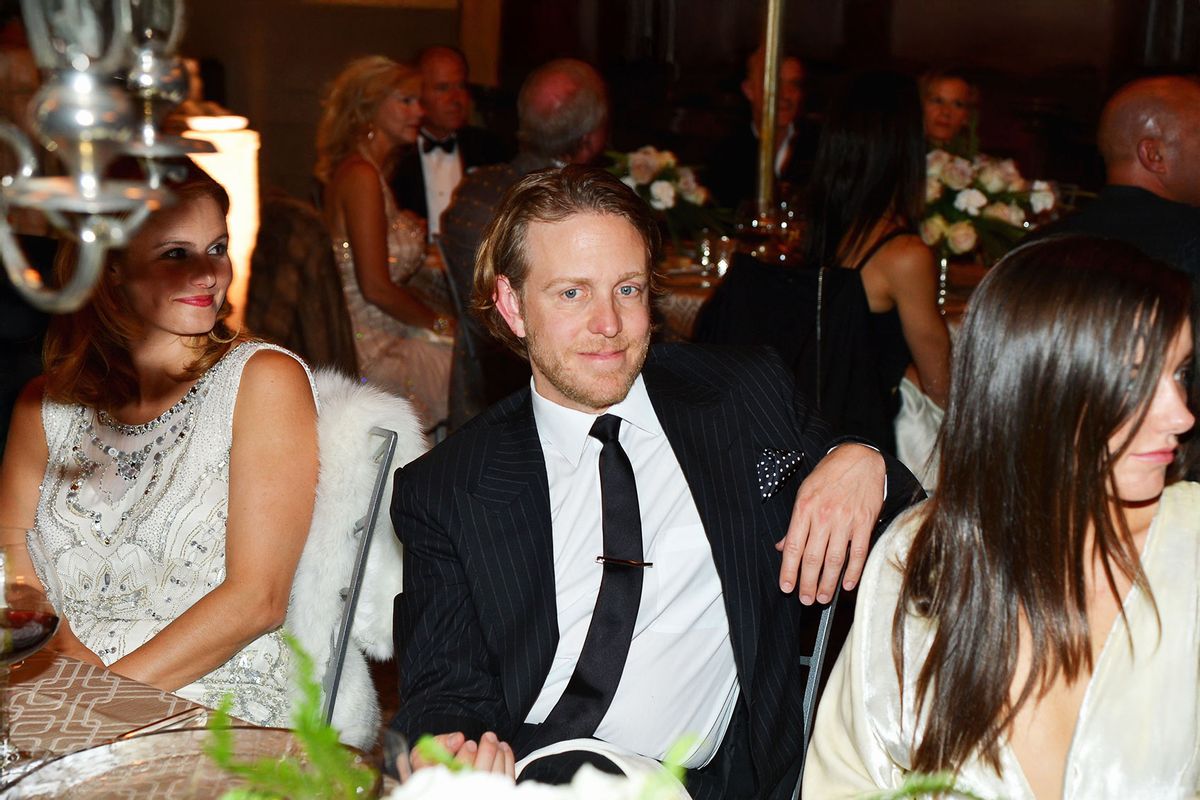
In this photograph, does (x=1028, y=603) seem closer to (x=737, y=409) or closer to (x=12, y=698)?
(x=737, y=409)

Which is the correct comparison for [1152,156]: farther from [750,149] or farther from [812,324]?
[750,149]

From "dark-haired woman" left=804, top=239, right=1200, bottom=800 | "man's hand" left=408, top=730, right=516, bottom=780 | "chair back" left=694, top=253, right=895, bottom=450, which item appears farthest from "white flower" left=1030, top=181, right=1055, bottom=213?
"man's hand" left=408, top=730, right=516, bottom=780

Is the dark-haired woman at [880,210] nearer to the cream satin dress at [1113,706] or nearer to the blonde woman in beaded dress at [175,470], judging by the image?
the blonde woman in beaded dress at [175,470]

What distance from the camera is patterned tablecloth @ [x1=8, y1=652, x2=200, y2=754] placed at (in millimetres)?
1618

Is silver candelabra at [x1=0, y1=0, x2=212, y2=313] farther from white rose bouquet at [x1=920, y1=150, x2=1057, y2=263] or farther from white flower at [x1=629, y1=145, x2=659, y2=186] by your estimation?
white flower at [x1=629, y1=145, x2=659, y2=186]

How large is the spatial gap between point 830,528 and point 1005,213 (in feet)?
11.2

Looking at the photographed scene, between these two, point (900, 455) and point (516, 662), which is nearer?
point (516, 662)

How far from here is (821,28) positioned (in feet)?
32.6

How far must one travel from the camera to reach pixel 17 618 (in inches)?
61.4

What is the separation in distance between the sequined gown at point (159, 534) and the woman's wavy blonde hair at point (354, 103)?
3041 millimetres

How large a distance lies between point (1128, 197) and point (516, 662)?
2.45m

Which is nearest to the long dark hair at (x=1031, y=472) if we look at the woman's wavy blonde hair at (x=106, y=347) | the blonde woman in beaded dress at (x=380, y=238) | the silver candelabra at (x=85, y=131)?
the silver candelabra at (x=85, y=131)

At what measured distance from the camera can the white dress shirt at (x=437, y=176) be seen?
21.9 ft

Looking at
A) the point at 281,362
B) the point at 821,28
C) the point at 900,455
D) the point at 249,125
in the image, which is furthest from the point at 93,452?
the point at 821,28
